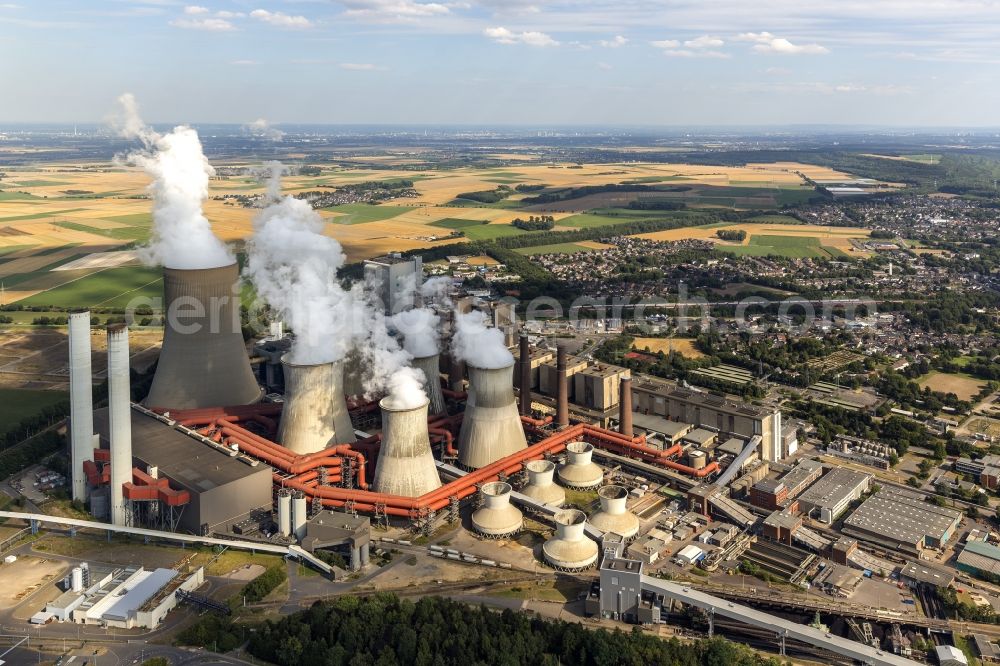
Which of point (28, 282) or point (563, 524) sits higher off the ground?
point (28, 282)

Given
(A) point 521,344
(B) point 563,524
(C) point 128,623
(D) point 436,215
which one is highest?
(D) point 436,215

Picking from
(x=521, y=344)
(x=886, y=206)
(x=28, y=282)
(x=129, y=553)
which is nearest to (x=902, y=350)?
(x=521, y=344)

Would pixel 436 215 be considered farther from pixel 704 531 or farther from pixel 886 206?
pixel 704 531

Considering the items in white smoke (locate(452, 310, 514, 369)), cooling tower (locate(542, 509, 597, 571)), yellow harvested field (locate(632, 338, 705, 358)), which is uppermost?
white smoke (locate(452, 310, 514, 369))

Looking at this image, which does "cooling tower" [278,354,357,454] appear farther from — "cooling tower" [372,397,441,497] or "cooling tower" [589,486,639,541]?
"cooling tower" [589,486,639,541]

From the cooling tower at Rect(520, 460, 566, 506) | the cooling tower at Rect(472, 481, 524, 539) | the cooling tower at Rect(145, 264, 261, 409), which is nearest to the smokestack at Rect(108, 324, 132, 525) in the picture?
the cooling tower at Rect(145, 264, 261, 409)

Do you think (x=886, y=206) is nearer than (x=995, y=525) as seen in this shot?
No

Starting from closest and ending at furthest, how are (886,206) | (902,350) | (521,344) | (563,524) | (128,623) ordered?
(128,623)
(563,524)
(521,344)
(902,350)
(886,206)
